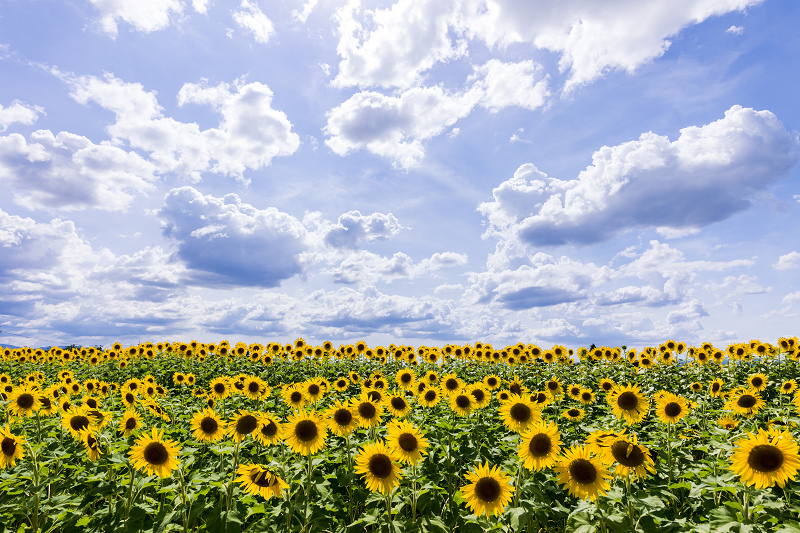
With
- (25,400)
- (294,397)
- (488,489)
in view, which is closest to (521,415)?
(488,489)

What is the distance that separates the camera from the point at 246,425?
686 centimetres

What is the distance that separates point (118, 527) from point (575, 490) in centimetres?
638

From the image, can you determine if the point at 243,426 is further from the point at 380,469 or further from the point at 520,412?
the point at 520,412

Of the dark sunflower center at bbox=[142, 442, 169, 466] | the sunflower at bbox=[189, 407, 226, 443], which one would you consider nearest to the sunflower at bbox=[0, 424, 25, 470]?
the dark sunflower center at bbox=[142, 442, 169, 466]

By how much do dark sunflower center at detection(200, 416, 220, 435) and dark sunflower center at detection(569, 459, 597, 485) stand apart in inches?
227

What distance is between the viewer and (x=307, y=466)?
6.70m

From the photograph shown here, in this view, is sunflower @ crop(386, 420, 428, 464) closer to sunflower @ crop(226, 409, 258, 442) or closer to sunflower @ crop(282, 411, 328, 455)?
sunflower @ crop(282, 411, 328, 455)

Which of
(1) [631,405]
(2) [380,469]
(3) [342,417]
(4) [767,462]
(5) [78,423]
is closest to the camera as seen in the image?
(4) [767,462]

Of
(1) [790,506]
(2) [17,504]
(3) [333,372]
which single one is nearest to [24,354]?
(3) [333,372]

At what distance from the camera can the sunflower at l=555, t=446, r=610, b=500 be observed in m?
5.41

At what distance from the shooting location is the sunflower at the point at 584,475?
17.8 ft

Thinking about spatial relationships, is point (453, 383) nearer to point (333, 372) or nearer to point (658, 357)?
point (333, 372)

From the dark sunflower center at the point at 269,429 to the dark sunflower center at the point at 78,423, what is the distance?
12.0 feet

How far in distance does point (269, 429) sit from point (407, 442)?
2435 millimetres
